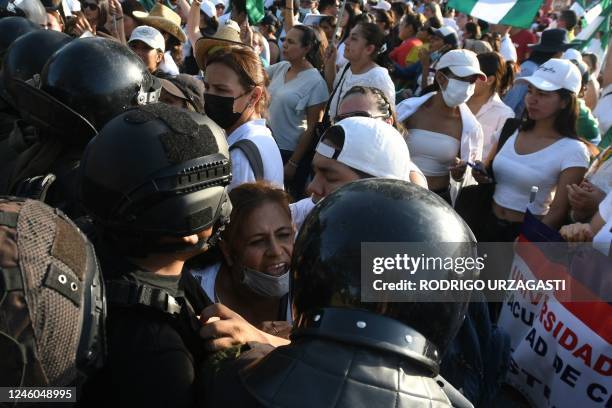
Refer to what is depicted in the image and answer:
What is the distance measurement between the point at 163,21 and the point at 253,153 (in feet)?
12.0

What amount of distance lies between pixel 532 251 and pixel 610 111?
3.27 m

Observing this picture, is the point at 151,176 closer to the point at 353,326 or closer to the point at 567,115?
the point at 353,326

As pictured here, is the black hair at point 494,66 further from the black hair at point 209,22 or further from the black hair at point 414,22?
the black hair at point 209,22

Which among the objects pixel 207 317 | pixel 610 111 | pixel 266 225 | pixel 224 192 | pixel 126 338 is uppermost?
pixel 224 192

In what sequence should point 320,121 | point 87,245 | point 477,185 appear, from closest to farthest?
point 87,245, point 477,185, point 320,121

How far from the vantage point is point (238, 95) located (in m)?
3.44

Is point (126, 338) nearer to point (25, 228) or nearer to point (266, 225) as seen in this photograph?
point (25, 228)

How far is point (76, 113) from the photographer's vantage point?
225 cm

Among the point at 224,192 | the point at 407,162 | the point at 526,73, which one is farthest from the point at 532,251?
the point at 526,73

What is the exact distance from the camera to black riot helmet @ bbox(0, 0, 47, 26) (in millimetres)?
4793

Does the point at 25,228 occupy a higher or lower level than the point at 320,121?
higher

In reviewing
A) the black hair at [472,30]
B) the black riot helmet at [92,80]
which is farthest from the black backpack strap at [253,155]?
the black hair at [472,30]

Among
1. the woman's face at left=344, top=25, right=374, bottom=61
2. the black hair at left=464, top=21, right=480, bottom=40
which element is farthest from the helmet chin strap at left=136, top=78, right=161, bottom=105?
the black hair at left=464, top=21, right=480, bottom=40

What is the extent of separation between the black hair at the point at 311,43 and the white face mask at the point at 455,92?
1.59 meters
